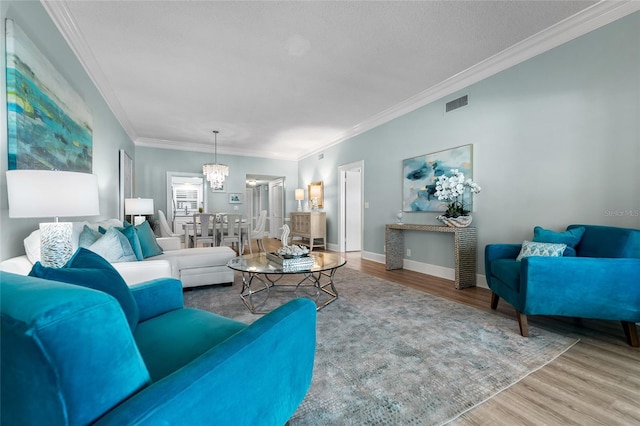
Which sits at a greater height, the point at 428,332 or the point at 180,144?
the point at 180,144

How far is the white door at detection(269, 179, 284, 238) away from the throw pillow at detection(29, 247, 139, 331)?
7.27 m

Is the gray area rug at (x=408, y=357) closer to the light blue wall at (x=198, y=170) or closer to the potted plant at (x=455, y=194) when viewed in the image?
the potted plant at (x=455, y=194)

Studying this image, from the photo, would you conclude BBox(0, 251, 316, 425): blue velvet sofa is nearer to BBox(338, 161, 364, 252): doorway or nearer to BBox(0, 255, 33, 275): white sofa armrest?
BBox(0, 255, 33, 275): white sofa armrest

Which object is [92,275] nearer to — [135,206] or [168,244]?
[168,244]

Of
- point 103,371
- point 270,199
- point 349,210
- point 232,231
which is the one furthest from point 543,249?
point 270,199

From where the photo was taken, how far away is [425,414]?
4.45ft

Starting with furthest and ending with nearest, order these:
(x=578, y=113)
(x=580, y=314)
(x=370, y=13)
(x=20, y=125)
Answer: (x=578, y=113), (x=370, y=13), (x=580, y=314), (x=20, y=125)

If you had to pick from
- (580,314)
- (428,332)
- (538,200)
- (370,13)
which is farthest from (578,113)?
(428,332)

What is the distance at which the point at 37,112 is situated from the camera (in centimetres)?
198

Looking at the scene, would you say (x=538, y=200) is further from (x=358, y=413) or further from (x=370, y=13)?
(x=358, y=413)

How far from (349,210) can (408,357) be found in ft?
16.0

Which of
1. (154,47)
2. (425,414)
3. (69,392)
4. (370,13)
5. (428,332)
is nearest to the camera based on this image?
(69,392)

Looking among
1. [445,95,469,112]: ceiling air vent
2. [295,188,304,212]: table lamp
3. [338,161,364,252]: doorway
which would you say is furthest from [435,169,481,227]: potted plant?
[295,188,304,212]: table lamp

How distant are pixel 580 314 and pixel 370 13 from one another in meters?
2.95
